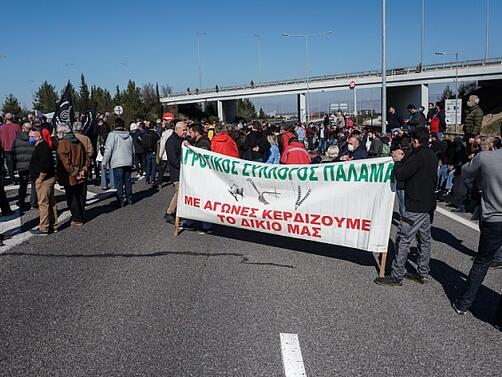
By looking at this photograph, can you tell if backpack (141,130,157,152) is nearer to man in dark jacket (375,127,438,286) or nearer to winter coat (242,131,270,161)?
winter coat (242,131,270,161)

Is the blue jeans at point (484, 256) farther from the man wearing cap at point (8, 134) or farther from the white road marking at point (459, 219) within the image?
the man wearing cap at point (8, 134)

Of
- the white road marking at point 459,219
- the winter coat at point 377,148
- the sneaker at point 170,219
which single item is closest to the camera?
the white road marking at point 459,219

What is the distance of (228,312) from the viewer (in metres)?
5.15

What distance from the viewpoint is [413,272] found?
6.49 meters

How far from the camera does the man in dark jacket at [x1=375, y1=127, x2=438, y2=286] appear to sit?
577cm

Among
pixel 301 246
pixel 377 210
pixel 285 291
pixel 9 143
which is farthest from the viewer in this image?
pixel 9 143

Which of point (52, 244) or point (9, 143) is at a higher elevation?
point (9, 143)

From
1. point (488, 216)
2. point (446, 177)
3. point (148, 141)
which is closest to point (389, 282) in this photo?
point (488, 216)

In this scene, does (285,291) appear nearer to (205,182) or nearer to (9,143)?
(205,182)

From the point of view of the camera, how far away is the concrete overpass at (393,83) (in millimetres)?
51281

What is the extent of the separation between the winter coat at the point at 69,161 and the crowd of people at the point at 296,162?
17 millimetres

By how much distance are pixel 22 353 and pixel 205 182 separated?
4.07 meters

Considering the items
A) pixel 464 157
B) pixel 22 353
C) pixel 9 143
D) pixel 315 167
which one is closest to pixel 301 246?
pixel 315 167

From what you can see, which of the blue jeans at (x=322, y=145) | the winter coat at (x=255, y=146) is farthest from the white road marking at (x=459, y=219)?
the blue jeans at (x=322, y=145)
